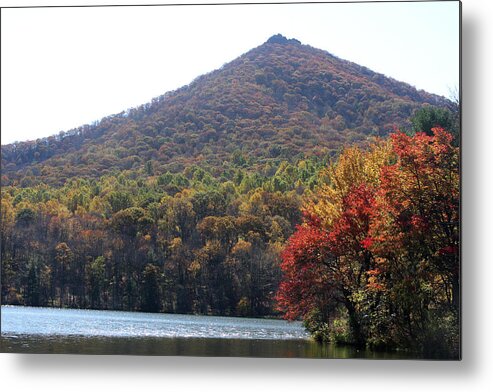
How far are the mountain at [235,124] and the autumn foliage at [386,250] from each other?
59cm

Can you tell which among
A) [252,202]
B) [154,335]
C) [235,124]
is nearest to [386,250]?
[252,202]

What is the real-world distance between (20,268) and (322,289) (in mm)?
3346

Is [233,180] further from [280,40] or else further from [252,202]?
[280,40]

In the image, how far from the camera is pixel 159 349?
31.4ft

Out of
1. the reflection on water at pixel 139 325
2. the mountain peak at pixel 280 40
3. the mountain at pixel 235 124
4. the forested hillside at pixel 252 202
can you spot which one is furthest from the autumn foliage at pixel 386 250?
the mountain peak at pixel 280 40

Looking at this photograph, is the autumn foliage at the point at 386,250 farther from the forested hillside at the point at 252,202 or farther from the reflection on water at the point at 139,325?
the reflection on water at the point at 139,325

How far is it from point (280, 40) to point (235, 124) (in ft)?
4.38

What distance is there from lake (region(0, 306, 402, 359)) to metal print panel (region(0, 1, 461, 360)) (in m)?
0.03

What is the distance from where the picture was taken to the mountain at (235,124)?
1080 centimetres

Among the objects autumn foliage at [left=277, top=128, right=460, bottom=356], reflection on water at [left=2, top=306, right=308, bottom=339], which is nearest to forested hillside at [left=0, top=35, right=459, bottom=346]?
autumn foliage at [left=277, top=128, right=460, bottom=356]

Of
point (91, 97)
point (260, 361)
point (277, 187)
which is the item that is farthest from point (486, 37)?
point (91, 97)

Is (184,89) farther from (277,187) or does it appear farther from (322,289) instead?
(322,289)

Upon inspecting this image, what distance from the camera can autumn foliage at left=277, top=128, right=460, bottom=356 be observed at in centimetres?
919

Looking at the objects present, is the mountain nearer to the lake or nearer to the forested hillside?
the forested hillside
